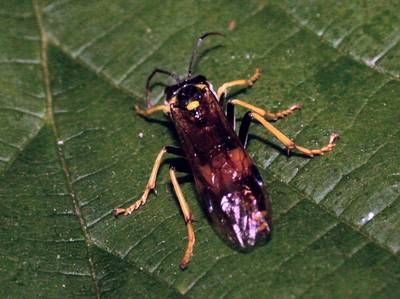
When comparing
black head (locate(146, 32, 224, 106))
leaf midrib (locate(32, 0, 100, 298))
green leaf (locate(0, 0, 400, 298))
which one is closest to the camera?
green leaf (locate(0, 0, 400, 298))

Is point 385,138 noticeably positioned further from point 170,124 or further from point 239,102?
point 170,124

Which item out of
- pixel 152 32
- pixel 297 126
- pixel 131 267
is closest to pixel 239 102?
pixel 297 126

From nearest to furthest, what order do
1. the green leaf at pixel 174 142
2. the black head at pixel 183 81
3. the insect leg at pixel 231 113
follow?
the green leaf at pixel 174 142
the black head at pixel 183 81
the insect leg at pixel 231 113

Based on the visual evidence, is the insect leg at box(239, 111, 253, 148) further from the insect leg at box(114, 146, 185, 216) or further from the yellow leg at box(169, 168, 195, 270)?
the yellow leg at box(169, 168, 195, 270)

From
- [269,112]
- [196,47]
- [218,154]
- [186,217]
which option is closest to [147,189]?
[186,217]

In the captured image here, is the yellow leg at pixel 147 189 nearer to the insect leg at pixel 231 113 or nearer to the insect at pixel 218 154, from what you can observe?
the insect at pixel 218 154

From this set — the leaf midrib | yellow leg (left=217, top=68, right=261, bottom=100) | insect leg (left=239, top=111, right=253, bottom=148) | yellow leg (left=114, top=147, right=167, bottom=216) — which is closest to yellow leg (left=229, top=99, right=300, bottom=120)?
insect leg (left=239, top=111, right=253, bottom=148)

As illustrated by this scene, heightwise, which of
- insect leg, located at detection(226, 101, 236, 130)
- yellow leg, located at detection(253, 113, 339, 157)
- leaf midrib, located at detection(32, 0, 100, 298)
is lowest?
leaf midrib, located at detection(32, 0, 100, 298)

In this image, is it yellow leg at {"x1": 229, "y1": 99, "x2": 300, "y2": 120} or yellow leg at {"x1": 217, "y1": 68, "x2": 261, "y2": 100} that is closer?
yellow leg at {"x1": 229, "y1": 99, "x2": 300, "y2": 120}

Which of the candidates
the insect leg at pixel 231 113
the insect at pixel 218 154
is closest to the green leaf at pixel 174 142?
the insect at pixel 218 154
